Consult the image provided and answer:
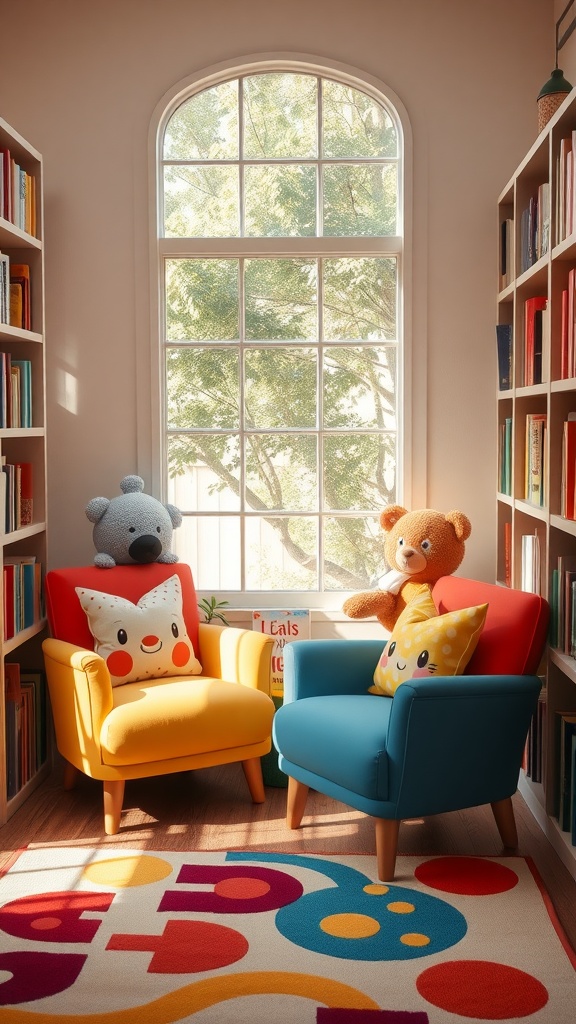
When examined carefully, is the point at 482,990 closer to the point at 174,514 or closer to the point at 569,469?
the point at 569,469

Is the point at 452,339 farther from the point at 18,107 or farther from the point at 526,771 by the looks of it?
the point at 18,107

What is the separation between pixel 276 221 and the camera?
4145 mm

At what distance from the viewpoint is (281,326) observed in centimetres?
418

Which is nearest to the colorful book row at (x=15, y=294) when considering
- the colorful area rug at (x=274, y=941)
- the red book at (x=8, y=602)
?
the red book at (x=8, y=602)

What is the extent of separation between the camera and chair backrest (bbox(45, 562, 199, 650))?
11.8 feet

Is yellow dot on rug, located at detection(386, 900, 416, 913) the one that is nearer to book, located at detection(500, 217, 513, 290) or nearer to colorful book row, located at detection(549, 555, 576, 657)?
colorful book row, located at detection(549, 555, 576, 657)

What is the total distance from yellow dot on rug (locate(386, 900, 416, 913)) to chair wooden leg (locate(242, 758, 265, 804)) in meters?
0.92

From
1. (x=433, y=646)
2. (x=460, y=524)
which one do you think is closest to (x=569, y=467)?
(x=433, y=646)

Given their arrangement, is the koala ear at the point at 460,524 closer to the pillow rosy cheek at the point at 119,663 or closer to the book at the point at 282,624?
the book at the point at 282,624

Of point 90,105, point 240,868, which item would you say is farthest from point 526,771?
point 90,105

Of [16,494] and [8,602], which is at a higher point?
[16,494]

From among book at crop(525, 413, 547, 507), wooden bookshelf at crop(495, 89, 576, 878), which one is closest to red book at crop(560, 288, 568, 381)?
wooden bookshelf at crop(495, 89, 576, 878)

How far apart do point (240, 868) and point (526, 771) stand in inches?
48.9

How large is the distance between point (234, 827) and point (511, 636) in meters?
1.11
